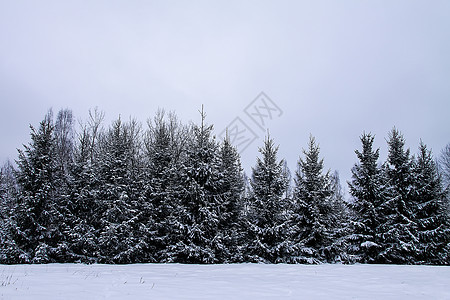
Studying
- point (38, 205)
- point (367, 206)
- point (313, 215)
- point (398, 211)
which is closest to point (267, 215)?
point (313, 215)

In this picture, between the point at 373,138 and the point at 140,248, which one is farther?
the point at 373,138

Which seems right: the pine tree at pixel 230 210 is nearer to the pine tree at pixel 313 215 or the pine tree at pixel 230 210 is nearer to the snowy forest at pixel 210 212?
the snowy forest at pixel 210 212

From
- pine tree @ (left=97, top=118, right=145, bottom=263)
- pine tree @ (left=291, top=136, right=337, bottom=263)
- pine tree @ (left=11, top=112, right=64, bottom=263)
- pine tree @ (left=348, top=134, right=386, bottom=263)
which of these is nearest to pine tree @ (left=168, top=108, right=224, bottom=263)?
pine tree @ (left=97, top=118, right=145, bottom=263)

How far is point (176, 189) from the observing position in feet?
56.4

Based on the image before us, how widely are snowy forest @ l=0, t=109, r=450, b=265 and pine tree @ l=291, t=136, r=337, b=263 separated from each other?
2.3 inches

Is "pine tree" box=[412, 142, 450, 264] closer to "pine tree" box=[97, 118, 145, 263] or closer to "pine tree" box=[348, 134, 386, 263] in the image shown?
"pine tree" box=[348, 134, 386, 263]

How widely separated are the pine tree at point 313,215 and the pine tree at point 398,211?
9.57 ft

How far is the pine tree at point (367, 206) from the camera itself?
54.3ft

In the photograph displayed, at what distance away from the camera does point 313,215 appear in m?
16.2

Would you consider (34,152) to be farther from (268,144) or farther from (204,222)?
(268,144)

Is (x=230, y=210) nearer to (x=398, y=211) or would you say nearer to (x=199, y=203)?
(x=199, y=203)

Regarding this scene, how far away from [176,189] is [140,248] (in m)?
3.79

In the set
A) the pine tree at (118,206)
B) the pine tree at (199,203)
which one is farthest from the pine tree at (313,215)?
the pine tree at (118,206)

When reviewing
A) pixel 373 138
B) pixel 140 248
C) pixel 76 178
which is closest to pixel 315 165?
pixel 373 138
